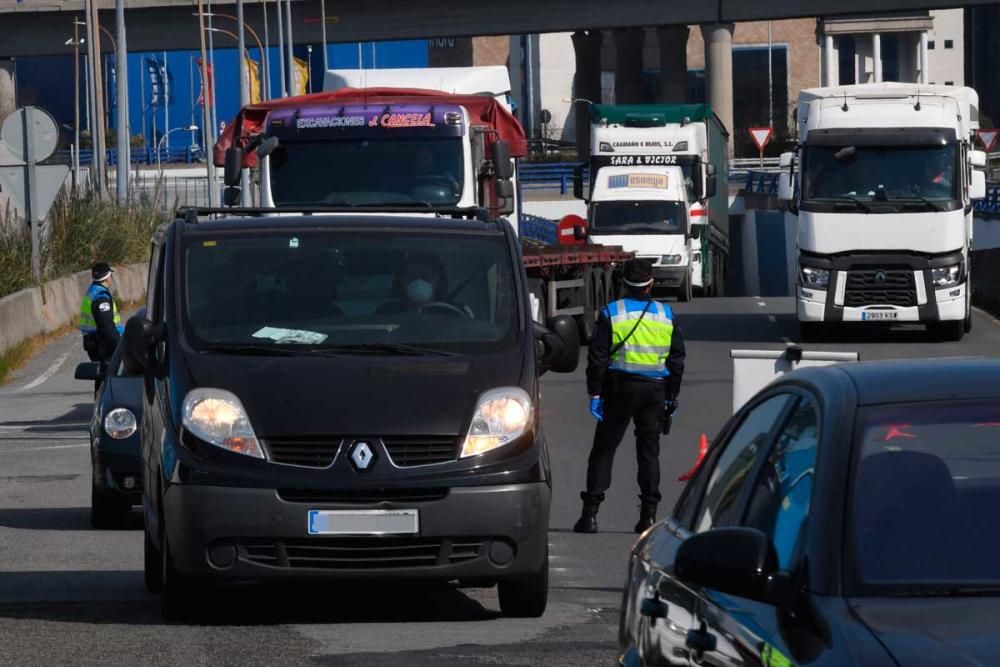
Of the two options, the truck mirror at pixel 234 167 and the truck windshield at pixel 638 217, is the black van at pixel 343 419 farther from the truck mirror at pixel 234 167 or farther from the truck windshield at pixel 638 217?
the truck windshield at pixel 638 217

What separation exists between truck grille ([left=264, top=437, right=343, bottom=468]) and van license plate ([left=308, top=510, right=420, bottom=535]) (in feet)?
0.72

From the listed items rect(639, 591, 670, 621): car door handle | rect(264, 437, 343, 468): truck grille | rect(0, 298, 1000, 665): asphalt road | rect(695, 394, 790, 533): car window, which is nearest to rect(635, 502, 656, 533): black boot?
rect(0, 298, 1000, 665): asphalt road

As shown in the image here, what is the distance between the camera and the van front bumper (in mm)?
8266

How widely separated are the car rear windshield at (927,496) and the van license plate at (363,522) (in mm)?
4057

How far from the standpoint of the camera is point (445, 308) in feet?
30.6

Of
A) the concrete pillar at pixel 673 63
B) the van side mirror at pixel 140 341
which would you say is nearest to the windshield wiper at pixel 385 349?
the van side mirror at pixel 140 341

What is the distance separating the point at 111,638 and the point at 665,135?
1334 inches

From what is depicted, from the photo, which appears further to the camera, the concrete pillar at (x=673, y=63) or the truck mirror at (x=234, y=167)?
the concrete pillar at (x=673, y=63)

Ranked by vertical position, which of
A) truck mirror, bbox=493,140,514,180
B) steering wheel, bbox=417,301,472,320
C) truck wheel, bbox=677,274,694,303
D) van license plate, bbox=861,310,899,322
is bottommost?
truck wheel, bbox=677,274,694,303

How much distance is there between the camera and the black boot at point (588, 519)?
12.4m

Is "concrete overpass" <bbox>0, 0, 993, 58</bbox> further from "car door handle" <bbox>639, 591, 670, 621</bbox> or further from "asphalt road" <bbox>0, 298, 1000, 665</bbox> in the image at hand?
"car door handle" <bbox>639, 591, 670, 621</bbox>

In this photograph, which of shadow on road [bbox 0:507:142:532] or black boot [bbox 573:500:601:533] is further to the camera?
shadow on road [bbox 0:507:142:532]

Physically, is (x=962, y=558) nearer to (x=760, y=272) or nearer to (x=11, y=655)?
(x=11, y=655)

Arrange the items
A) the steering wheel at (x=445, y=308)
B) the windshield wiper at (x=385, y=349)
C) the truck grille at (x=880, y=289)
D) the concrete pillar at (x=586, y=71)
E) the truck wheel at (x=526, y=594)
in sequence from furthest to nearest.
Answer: the concrete pillar at (x=586, y=71)
the truck grille at (x=880, y=289)
the steering wheel at (x=445, y=308)
the windshield wiper at (x=385, y=349)
the truck wheel at (x=526, y=594)
